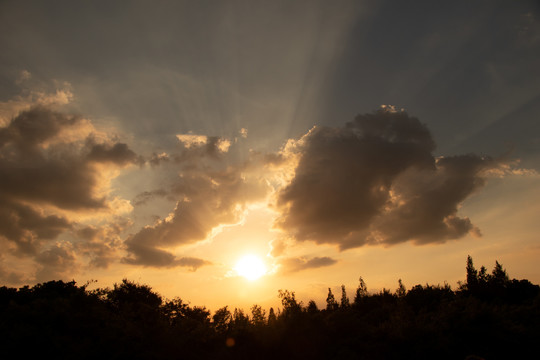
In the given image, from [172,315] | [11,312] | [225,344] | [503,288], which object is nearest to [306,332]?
[225,344]

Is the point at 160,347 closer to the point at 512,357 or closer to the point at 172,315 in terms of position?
the point at 512,357

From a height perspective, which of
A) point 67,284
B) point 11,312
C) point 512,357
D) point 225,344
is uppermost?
point 67,284

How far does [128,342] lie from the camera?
29484 mm

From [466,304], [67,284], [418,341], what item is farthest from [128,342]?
[67,284]

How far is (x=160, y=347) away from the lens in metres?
31.0

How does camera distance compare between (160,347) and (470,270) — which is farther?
(470,270)

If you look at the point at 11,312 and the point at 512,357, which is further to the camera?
the point at 11,312

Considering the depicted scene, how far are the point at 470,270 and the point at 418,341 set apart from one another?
100318 millimetres

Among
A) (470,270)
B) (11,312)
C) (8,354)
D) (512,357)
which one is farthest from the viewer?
(470,270)

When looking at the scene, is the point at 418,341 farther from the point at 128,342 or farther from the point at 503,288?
the point at 503,288

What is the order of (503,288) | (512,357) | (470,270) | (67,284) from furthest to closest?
(470,270) → (503,288) → (67,284) → (512,357)

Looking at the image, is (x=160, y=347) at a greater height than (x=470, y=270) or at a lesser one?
lesser

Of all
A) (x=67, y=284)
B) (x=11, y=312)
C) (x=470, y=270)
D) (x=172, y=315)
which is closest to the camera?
(x=11, y=312)

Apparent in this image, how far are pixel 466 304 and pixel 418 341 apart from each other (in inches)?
324
